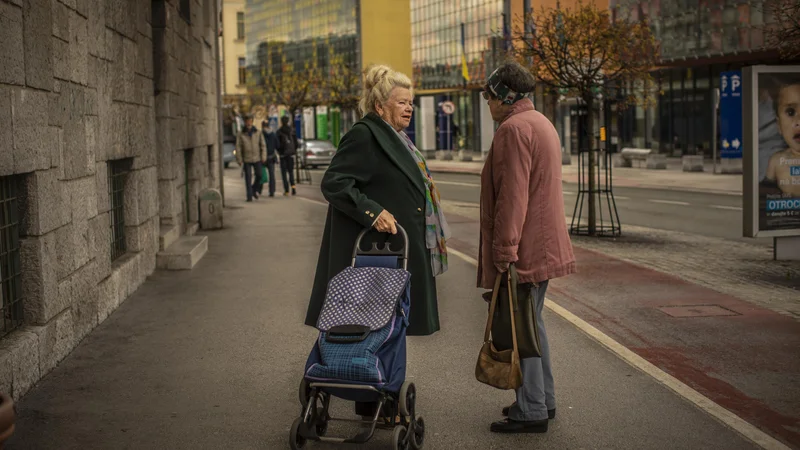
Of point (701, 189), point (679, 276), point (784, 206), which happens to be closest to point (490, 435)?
point (679, 276)

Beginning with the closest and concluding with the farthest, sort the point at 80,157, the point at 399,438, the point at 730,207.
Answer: the point at 399,438
the point at 80,157
the point at 730,207

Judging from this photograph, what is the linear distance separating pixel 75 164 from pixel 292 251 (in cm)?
667

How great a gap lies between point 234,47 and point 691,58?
9254cm

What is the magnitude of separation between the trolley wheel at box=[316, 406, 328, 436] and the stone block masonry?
192cm

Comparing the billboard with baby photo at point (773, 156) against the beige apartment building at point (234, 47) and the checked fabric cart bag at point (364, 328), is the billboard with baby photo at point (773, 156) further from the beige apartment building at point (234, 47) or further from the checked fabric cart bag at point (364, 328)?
the beige apartment building at point (234, 47)

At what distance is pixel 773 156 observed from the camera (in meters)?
13.0

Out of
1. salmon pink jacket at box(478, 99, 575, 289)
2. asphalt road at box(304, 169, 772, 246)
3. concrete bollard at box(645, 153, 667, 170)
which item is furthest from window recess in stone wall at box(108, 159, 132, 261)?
concrete bollard at box(645, 153, 667, 170)

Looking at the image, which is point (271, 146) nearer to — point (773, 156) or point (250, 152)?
point (250, 152)

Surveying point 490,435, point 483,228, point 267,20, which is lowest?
point 490,435

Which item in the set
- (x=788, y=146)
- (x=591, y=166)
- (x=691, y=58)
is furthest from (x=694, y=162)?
(x=788, y=146)

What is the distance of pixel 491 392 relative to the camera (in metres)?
6.84

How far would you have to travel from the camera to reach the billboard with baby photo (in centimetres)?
1283

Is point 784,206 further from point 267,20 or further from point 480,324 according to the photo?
point 267,20

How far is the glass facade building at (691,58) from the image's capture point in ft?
123
